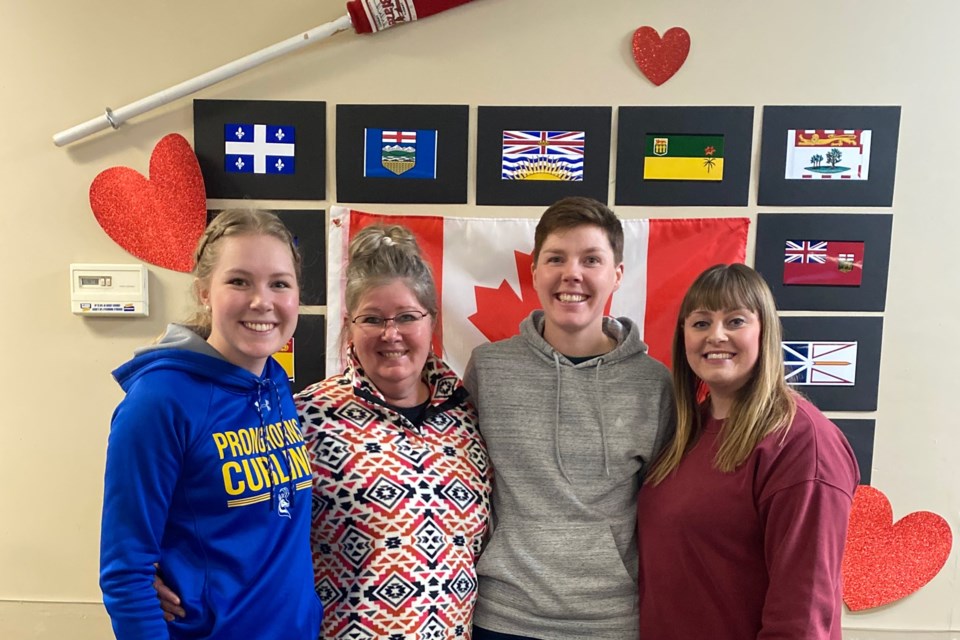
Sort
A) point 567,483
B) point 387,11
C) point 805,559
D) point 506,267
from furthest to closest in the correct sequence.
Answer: point 506,267, point 387,11, point 567,483, point 805,559

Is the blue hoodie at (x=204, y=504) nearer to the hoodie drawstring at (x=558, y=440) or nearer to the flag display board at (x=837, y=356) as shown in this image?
the hoodie drawstring at (x=558, y=440)

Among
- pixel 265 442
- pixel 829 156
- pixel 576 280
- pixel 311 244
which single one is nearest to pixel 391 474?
pixel 265 442

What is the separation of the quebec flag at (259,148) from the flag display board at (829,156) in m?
1.30

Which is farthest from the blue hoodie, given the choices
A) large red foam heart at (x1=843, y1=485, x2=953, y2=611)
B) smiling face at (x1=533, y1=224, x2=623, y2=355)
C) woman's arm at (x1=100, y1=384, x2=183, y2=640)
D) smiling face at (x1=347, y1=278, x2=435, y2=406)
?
large red foam heart at (x1=843, y1=485, x2=953, y2=611)

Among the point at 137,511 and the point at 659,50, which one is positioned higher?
the point at 659,50

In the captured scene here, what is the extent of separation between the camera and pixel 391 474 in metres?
1.06

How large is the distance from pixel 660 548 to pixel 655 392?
1.03ft

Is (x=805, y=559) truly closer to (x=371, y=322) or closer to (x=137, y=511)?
(x=371, y=322)

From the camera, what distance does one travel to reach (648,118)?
5.04 feet

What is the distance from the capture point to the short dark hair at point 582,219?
1.23 m

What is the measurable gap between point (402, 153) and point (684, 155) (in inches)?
30.5

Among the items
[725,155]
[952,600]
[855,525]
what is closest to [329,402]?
[725,155]

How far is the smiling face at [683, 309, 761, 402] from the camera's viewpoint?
1094mm

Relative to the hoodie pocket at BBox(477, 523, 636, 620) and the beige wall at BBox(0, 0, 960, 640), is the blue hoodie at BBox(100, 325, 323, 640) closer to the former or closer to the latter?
the hoodie pocket at BBox(477, 523, 636, 620)
